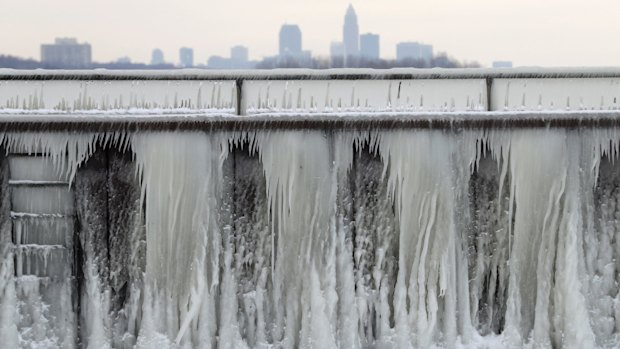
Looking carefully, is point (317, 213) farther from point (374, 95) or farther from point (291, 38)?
point (291, 38)

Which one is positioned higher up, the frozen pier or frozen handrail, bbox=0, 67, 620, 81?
frozen handrail, bbox=0, 67, 620, 81

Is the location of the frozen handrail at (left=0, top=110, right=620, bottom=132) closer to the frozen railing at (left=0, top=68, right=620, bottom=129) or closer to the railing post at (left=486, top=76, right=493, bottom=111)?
the frozen railing at (left=0, top=68, right=620, bottom=129)

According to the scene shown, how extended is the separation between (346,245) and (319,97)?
1.06m

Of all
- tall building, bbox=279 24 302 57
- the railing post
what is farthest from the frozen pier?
tall building, bbox=279 24 302 57

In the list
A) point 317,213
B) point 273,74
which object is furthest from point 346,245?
point 273,74

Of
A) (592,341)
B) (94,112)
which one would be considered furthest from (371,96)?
(592,341)

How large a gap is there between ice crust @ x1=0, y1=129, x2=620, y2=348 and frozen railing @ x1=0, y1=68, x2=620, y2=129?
0.40 feet

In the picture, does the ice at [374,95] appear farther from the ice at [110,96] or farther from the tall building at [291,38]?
the tall building at [291,38]

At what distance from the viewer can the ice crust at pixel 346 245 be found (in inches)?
208

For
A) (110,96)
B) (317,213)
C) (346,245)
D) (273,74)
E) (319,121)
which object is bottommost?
(346,245)

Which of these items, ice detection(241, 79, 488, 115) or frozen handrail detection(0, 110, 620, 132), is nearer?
frozen handrail detection(0, 110, 620, 132)

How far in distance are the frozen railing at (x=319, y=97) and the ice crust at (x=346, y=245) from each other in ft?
0.40

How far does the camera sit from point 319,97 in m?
5.40

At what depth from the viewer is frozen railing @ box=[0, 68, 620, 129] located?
523 cm
